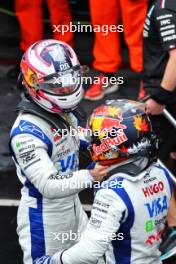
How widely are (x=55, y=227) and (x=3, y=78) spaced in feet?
8.75

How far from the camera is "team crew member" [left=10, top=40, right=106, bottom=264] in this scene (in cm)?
320

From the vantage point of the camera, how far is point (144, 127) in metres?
2.93

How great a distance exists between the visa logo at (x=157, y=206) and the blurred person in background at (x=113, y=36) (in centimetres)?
235

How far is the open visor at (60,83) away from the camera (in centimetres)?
327

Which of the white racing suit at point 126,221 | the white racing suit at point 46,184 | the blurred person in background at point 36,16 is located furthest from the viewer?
the blurred person in background at point 36,16

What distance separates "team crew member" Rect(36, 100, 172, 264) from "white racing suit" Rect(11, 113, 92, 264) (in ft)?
0.81

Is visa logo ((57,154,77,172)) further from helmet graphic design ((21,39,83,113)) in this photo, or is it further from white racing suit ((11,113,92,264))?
helmet graphic design ((21,39,83,113))

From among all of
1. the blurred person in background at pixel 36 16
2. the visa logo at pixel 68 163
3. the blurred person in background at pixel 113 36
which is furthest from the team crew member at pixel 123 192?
the blurred person in background at pixel 36 16

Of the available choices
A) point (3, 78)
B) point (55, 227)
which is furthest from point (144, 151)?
point (3, 78)

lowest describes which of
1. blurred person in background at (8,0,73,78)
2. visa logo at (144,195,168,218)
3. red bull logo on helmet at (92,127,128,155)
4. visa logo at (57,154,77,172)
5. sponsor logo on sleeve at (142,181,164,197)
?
blurred person in background at (8,0,73,78)

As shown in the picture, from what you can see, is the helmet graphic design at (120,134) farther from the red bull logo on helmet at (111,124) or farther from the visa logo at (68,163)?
the visa logo at (68,163)

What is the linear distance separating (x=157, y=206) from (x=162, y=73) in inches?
48.4

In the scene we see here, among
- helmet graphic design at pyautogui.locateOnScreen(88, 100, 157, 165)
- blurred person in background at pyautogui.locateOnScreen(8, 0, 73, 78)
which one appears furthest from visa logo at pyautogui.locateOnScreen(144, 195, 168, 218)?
blurred person in background at pyautogui.locateOnScreen(8, 0, 73, 78)

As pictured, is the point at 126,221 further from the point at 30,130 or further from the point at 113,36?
the point at 113,36
